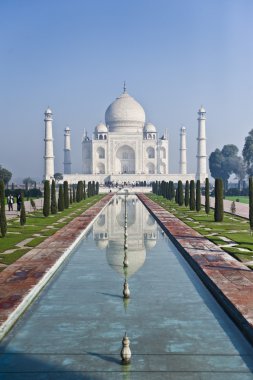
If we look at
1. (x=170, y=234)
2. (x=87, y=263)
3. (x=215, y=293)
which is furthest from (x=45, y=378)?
(x=170, y=234)

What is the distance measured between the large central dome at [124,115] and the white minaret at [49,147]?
799cm

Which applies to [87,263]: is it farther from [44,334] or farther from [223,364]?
[223,364]

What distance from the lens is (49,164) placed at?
54.7 m

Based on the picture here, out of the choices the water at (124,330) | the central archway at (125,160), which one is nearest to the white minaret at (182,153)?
the central archway at (125,160)

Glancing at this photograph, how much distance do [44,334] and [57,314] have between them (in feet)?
2.18

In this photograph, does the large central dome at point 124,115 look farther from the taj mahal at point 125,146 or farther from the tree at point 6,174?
the tree at point 6,174

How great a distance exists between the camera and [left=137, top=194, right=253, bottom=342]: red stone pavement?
549 centimetres

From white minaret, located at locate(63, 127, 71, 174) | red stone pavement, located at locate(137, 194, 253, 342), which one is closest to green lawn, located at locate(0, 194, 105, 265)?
red stone pavement, located at locate(137, 194, 253, 342)

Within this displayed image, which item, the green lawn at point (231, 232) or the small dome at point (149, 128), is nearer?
the green lawn at point (231, 232)

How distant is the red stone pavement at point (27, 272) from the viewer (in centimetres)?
→ 577

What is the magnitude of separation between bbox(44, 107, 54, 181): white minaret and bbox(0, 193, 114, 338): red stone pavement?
4280cm

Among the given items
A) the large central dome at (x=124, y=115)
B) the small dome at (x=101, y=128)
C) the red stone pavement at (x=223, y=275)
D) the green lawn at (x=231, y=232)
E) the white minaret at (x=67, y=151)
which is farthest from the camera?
the white minaret at (x=67, y=151)

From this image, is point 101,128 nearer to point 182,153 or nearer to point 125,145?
point 125,145

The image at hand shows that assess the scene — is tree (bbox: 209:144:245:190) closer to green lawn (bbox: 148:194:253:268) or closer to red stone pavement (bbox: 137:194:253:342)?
green lawn (bbox: 148:194:253:268)
